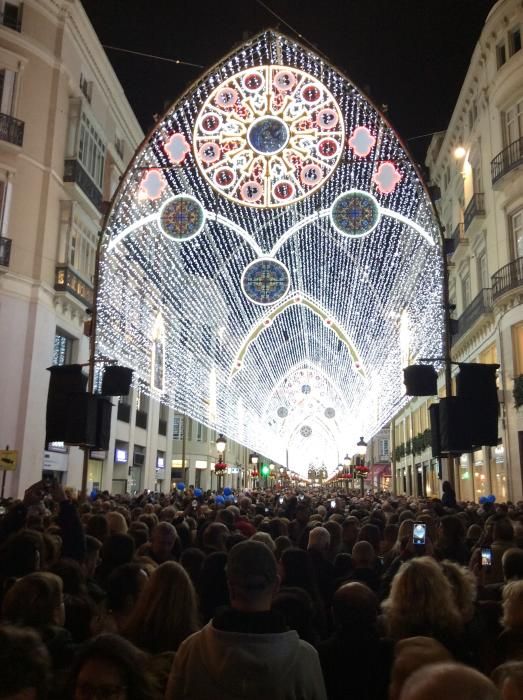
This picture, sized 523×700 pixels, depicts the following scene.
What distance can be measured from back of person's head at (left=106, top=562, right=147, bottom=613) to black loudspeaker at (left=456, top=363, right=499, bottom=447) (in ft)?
28.1

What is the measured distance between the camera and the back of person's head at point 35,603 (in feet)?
13.1

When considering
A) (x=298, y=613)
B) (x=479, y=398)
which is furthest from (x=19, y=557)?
(x=479, y=398)

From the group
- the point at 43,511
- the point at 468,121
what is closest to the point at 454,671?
the point at 43,511

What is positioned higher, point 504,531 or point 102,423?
point 102,423

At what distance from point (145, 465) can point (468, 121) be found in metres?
24.9

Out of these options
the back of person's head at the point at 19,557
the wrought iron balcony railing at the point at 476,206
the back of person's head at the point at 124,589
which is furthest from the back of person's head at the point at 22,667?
the wrought iron balcony railing at the point at 476,206

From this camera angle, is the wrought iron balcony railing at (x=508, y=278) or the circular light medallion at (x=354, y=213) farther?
the wrought iron balcony railing at (x=508, y=278)

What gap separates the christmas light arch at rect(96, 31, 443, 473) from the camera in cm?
1612

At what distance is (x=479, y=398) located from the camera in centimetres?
1212

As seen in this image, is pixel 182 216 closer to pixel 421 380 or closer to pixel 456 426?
pixel 421 380

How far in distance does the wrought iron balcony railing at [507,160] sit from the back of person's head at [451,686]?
78.8 feet

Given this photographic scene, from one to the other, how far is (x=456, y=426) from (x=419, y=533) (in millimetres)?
5038

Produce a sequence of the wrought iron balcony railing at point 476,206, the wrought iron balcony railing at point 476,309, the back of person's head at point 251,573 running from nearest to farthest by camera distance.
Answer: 1. the back of person's head at point 251,573
2. the wrought iron balcony railing at point 476,309
3. the wrought iron balcony railing at point 476,206

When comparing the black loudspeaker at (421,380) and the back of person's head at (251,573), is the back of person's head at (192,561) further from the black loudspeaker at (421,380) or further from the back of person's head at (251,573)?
the black loudspeaker at (421,380)
